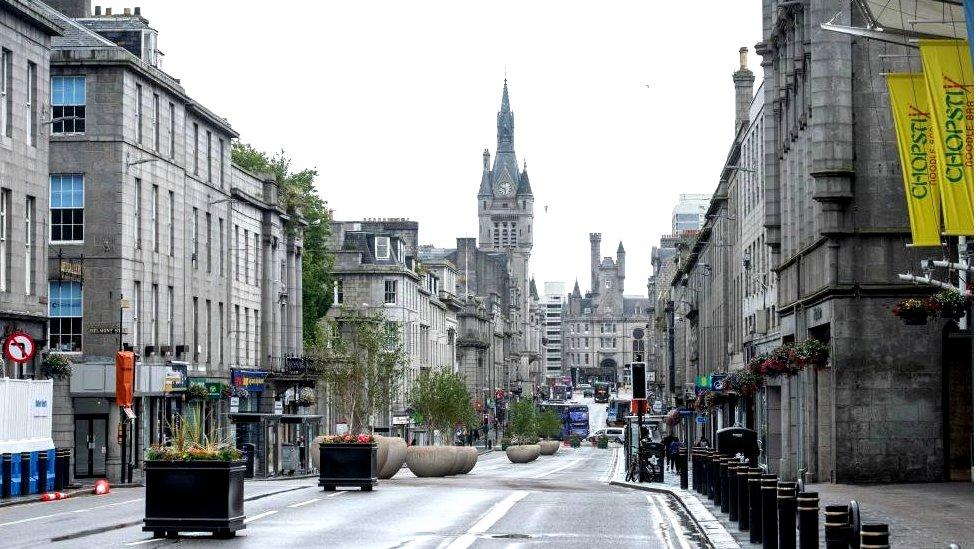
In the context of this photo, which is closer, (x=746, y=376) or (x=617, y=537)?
(x=617, y=537)

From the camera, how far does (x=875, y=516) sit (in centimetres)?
2542

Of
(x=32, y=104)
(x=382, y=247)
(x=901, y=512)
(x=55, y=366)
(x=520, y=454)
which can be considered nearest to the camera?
(x=901, y=512)

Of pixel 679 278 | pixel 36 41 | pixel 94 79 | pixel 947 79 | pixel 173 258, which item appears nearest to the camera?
pixel 947 79

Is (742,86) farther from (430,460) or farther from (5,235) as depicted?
(5,235)

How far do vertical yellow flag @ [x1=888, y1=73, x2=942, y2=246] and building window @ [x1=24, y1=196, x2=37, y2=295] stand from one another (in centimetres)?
2642

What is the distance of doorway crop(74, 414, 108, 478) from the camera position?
2100 inches

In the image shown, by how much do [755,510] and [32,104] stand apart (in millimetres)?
31258

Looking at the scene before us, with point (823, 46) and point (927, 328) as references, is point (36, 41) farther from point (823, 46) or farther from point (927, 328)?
point (927, 328)

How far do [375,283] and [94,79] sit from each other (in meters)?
59.1

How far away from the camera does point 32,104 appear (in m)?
46.5

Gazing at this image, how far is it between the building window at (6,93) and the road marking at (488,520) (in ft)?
63.3

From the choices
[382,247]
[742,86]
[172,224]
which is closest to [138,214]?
[172,224]

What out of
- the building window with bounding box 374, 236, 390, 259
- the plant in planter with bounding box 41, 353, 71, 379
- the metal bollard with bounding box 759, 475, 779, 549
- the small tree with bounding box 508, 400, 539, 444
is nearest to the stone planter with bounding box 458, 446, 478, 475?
the plant in planter with bounding box 41, 353, 71, 379

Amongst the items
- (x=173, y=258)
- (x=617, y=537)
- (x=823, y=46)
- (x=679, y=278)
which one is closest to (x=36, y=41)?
(x=173, y=258)
